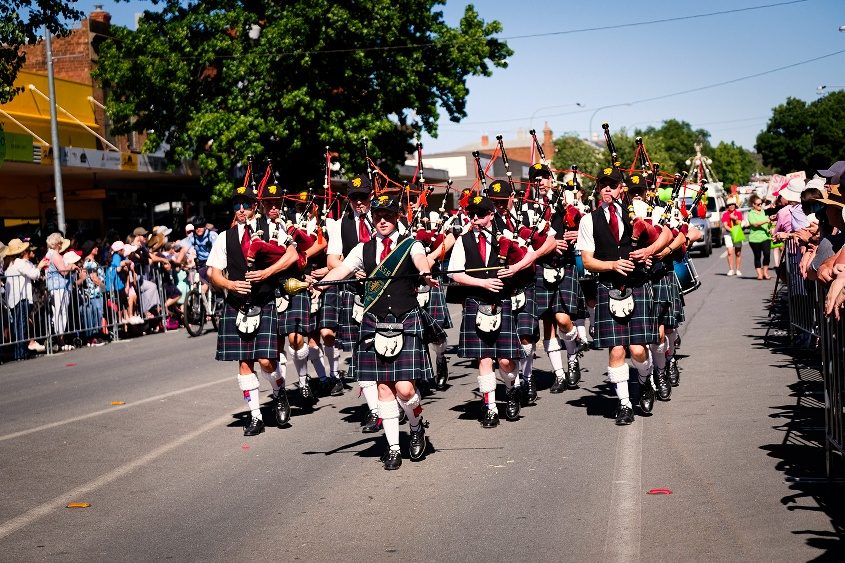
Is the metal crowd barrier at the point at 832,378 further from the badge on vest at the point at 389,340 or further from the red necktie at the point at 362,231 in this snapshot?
the red necktie at the point at 362,231

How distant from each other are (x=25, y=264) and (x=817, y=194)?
1142 centimetres

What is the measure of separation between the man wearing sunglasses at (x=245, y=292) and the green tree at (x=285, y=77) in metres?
19.0

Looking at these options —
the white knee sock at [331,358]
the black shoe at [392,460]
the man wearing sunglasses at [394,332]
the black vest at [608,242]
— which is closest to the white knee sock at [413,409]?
the man wearing sunglasses at [394,332]

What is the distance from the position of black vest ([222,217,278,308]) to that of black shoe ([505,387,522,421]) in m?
2.21

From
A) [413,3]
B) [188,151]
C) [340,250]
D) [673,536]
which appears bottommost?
[673,536]

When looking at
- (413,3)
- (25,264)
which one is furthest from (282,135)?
(25,264)

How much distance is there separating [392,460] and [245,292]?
2.15m

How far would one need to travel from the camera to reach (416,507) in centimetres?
647

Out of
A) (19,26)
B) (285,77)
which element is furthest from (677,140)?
(19,26)

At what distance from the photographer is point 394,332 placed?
7.68 m

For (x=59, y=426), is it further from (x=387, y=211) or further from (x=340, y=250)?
(x=387, y=211)

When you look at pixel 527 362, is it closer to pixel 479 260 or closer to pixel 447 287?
pixel 447 287

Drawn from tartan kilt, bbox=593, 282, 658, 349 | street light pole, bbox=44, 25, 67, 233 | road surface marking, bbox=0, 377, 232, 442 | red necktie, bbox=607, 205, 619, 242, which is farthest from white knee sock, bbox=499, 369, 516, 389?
street light pole, bbox=44, 25, 67, 233

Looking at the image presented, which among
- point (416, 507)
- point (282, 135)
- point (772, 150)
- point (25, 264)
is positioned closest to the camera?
point (416, 507)
